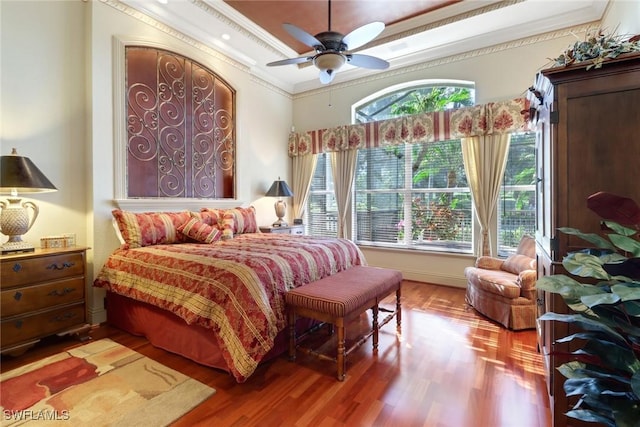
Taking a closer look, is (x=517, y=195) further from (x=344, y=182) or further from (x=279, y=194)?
(x=279, y=194)

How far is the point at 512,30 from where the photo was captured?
3.61 meters

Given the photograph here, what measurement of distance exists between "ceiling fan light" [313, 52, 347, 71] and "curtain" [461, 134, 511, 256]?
2.20m

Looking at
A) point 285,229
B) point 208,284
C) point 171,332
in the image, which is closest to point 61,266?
point 171,332

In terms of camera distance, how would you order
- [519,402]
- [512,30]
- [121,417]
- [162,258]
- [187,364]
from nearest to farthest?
[121,417] → [519,402] → [187,364] → [162,258] → [512,30]

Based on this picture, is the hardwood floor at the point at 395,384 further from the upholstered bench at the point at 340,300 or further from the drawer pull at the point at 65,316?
the drawer pull at the point at 65,316

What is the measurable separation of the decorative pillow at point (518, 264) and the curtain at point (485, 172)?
0.59 m

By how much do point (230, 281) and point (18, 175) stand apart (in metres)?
1.80

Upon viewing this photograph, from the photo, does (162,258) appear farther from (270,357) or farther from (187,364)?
(270,357)

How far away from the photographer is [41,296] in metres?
2.32

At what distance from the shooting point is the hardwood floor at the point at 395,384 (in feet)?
5.48

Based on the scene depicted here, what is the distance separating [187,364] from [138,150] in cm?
240

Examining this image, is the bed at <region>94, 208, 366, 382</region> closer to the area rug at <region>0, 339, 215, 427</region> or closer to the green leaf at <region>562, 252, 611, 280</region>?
the area rug at <region>0, 339, 215, 427</region>

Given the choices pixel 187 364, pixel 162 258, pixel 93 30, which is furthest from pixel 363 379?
pixel 93 30

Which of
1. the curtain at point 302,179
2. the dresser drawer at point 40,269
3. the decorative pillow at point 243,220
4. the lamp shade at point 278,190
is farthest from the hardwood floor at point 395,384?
the curtain at point 302,179
